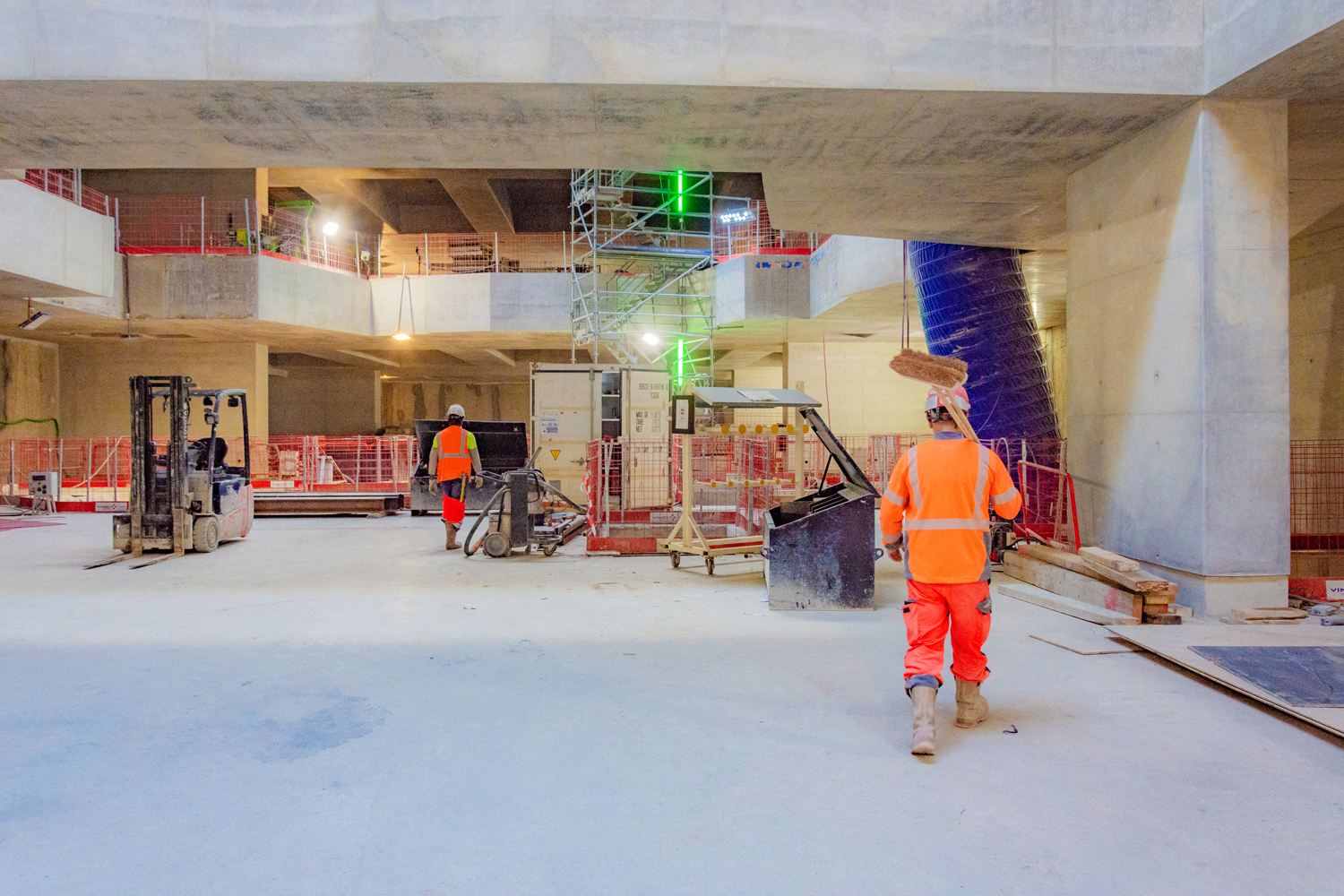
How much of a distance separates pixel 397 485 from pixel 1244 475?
16.2m

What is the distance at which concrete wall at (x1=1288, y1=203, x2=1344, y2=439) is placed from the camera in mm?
9109

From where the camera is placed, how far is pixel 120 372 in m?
21.1

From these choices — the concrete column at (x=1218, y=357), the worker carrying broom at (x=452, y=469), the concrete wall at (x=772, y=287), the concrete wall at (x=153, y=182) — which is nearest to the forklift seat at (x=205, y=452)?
the worker carrying broom at (x=452, y=469)

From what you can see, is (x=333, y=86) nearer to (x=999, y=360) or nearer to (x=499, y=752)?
(x=499, y=752)

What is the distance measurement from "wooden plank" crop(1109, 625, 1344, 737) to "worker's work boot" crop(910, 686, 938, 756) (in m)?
2.14

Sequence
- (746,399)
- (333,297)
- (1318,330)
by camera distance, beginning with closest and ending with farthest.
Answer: (746,399)
(1318,330)
(333,297)

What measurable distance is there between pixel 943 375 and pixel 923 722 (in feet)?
5.79

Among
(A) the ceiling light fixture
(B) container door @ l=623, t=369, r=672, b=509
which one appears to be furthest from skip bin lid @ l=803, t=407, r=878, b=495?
(A) the ceiling light fixture

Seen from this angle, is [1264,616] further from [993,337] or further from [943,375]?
[993,337]

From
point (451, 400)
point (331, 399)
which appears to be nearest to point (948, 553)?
point (331, 399)

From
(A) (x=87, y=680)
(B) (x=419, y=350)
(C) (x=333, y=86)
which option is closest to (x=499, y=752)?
(A) (x=87, y=680)

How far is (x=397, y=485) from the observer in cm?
1745

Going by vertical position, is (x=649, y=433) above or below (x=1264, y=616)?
above

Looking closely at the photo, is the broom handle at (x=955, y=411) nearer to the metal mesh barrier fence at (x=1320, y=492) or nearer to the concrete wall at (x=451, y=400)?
the metal mesh barrier fence at (x=1320, y=492)
